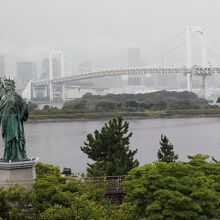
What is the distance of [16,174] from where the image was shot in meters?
6.58

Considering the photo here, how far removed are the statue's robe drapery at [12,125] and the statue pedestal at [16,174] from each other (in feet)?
0.47

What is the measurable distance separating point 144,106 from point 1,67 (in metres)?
36.4

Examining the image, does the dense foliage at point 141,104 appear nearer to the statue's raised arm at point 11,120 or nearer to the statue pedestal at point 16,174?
the statue's raised arm at point 11,120

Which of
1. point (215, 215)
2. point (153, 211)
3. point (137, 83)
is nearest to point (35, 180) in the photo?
point (153, 211)

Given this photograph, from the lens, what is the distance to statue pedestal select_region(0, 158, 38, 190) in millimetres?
6539

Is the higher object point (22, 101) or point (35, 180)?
point (22, 101)

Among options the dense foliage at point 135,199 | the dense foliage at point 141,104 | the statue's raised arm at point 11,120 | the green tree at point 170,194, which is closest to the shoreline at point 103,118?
the dense foliage at point 141,104

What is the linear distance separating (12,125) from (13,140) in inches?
6.2

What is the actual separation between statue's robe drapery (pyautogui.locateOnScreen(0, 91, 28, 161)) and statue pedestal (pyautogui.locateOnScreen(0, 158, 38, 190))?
14cm

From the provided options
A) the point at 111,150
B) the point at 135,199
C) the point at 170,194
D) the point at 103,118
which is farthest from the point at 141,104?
the point at 170,194

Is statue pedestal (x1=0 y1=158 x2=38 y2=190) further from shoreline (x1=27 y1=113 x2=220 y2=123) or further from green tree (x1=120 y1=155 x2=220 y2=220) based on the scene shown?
shoreline (x1=27 y1=113 x2=220 y2=123)

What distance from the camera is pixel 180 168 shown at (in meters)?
6.42

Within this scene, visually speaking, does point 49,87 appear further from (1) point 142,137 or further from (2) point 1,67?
(1) point 142,137

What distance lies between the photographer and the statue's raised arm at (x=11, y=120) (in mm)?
6727
